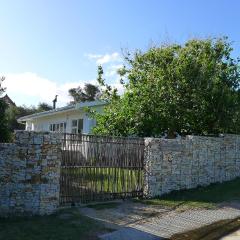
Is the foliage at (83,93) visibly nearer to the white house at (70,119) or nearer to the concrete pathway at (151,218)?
the white house at (70,119)

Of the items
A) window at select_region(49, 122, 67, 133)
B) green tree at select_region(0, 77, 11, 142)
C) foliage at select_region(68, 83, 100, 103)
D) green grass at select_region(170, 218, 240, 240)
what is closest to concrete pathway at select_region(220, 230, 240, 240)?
green grass at select_region(170, 218, 240, 240)

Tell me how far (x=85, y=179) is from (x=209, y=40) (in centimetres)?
983

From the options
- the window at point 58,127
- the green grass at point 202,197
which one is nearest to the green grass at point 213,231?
the green grass at point 202,197

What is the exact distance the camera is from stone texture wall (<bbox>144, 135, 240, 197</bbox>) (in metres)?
13.8

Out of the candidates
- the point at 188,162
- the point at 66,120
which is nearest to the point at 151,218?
the point at 188,162

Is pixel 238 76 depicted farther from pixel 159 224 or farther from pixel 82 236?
pixel 82 236

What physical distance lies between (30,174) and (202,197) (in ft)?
19.4

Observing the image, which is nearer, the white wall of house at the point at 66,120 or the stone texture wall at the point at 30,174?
the stone texture wall at the point at 30,174

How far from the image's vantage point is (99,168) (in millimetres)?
12258

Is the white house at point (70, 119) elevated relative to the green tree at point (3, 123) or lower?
elevated

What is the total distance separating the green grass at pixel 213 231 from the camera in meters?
9.52

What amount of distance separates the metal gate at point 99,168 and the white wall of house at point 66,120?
414 inches

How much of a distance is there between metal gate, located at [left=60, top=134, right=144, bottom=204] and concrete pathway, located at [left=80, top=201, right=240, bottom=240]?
536 millimetres

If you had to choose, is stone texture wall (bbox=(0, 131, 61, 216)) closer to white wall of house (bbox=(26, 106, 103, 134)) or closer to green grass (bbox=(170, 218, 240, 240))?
green grass (bbox=(170, 218, 240, 240))
